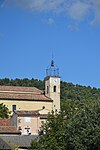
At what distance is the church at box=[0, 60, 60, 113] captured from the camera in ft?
312

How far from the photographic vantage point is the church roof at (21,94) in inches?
3765

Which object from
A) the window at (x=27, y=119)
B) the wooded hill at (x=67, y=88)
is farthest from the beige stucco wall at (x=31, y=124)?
the wooded hill at (x=67, y=88)

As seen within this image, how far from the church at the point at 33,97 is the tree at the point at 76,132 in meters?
44.5

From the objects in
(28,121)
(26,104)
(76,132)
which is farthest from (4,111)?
(76,132)

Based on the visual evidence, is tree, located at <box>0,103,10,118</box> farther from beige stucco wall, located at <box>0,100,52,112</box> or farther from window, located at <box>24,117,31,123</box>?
window, located at <box>24,117,31,123</box>

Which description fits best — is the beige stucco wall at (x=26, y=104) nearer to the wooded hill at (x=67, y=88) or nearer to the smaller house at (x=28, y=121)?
the smaller house at (x=28, y=121)

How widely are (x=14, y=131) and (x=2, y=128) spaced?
1.51 meters

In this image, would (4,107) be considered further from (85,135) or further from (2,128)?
(85,135)

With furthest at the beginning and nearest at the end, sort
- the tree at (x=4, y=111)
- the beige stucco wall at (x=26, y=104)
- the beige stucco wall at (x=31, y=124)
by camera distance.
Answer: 1. the beige stucco wall at (x=26, y=104)
2. the tree at (x=4, y=111)
3. the beige stucco wall at (x=31, y=124)

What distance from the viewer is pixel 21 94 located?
318 feet

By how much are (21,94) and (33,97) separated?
2.44 meters

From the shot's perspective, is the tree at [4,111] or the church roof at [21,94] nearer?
the tree at [4,111]

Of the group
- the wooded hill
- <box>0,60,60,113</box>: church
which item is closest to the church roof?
<box>0,60,60,113</box>: church

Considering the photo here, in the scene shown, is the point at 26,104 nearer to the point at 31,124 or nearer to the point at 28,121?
the point at 28,121
